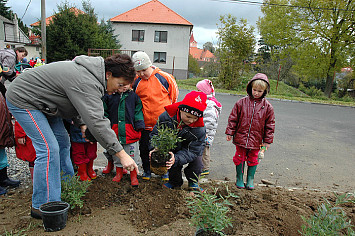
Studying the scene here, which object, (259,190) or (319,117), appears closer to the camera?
(259,190)

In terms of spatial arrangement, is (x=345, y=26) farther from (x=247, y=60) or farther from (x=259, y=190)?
(x=259, y=190)

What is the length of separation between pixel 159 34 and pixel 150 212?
32.7 m

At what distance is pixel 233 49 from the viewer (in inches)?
735

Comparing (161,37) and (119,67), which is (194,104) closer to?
(119,67)

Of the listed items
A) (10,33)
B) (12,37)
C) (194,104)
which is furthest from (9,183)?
(12,37)

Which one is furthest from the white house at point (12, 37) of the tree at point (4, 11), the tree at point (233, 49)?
the tree at point (233, 49)

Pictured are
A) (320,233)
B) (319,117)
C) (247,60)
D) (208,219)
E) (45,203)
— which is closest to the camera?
(320,233)

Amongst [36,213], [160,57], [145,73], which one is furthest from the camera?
[160,57]

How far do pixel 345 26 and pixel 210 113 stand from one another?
2232 cm

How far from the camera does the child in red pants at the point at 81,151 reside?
3.52 metres

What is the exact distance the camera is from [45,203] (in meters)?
2.46

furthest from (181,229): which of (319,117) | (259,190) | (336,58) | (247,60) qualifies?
(336,58)

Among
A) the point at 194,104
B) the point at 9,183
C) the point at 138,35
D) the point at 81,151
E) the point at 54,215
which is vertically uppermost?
the point at 138,35

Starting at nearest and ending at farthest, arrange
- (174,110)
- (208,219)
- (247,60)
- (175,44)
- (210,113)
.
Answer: (208,219)
(174,110)
(210,113)
(247,60)
(175,44)
